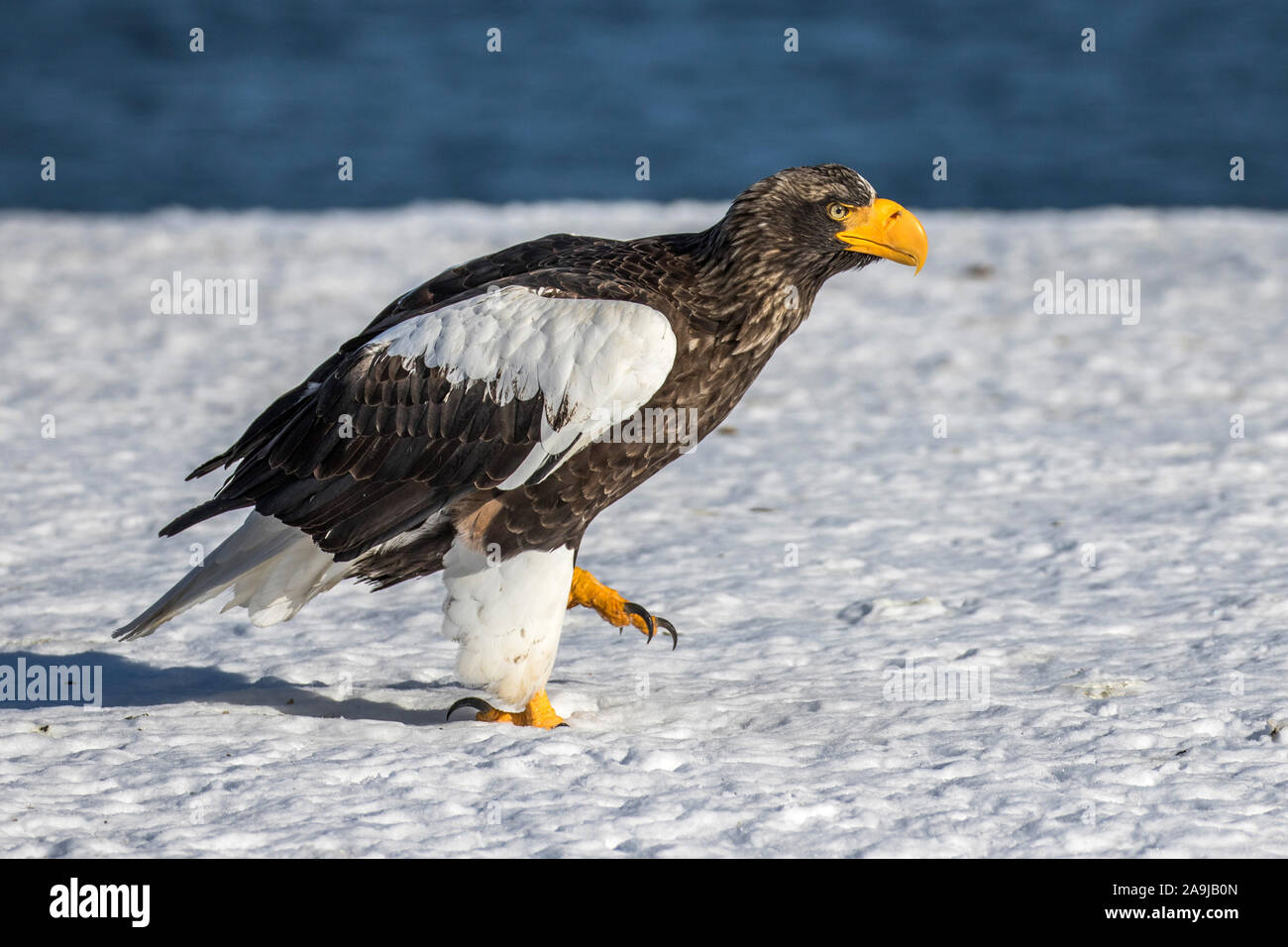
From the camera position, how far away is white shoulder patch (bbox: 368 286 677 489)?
4.44 m

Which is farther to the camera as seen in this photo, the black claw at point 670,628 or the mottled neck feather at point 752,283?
the black claw at point 670,628

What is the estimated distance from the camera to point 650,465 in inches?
187

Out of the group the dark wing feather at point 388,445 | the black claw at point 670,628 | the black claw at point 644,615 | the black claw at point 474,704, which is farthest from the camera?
the black claw at point 670,628

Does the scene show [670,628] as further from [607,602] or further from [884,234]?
[884,234]

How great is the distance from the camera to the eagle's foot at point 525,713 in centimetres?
487

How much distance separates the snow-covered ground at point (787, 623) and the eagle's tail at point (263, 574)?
0.32 meters

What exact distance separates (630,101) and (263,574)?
3060 cm

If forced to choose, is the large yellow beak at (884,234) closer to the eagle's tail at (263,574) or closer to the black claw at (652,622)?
the black claw at (652,622)

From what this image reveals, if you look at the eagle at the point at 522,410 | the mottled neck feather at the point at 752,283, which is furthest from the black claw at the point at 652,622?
the mottled neck feather at the point at 752,283

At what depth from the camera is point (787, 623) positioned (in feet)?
19.3

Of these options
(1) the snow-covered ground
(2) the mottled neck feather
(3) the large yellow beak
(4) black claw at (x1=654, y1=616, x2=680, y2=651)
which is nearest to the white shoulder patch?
(2) the mottled neck feather

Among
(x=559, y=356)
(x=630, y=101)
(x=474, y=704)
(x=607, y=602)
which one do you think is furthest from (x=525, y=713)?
(x=630, y=101)
